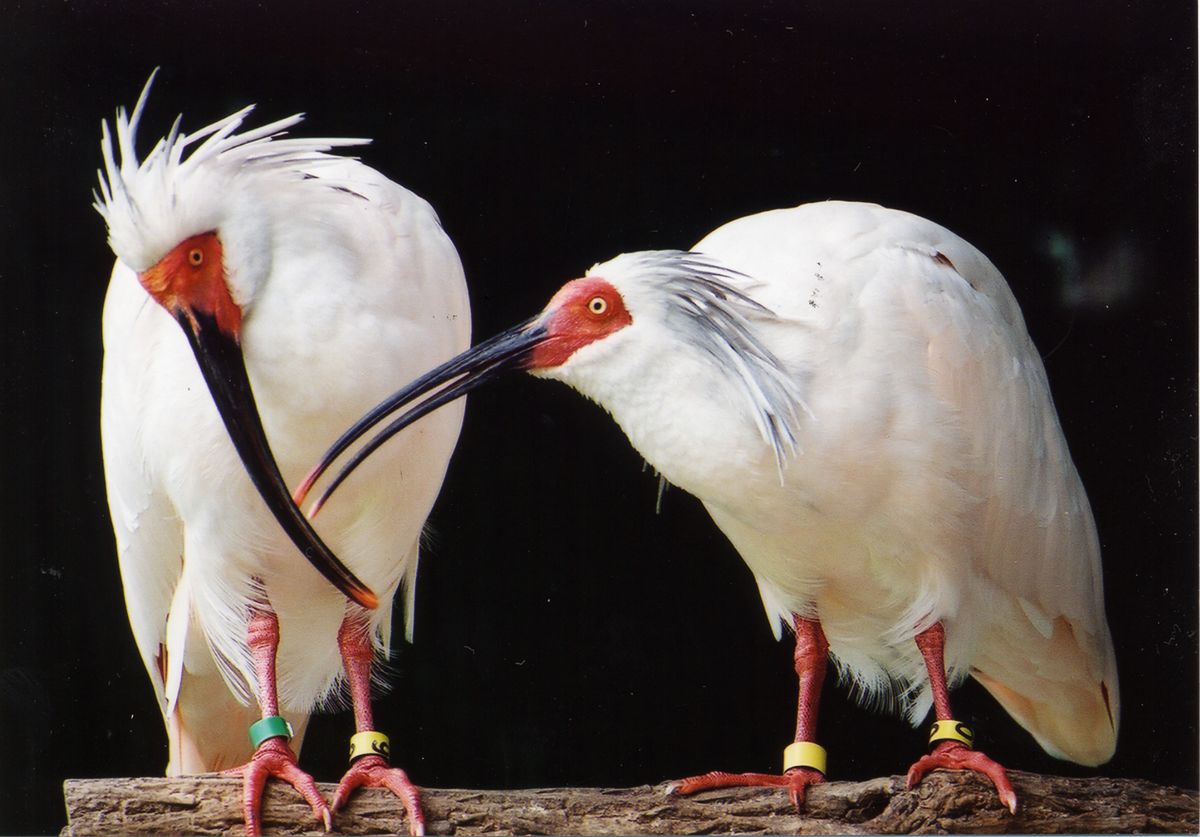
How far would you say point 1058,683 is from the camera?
344 cm

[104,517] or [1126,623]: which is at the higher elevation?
[104,517]

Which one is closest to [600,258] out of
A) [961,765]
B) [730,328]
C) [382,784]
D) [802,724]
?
[730,328]

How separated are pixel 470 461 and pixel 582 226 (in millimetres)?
619

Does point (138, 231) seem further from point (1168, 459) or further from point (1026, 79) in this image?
point (1168, 459)

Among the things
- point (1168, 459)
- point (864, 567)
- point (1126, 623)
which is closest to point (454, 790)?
point (864, 567)

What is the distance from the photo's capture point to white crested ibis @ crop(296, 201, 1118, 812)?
2982 millimetres

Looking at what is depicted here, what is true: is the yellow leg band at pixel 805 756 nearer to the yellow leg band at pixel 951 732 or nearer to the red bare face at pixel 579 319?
the yellow leg band at pixel 951 732

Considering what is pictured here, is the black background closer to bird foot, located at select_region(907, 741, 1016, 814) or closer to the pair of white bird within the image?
the pair of white bird

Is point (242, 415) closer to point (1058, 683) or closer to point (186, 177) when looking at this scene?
point (186, 177)

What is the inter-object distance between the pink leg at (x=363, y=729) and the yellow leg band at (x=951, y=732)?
114 cm

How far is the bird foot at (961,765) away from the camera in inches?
120

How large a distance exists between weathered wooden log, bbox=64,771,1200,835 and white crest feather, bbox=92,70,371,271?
43.5 inches

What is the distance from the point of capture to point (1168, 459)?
3500mm

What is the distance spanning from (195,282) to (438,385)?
55 cm
